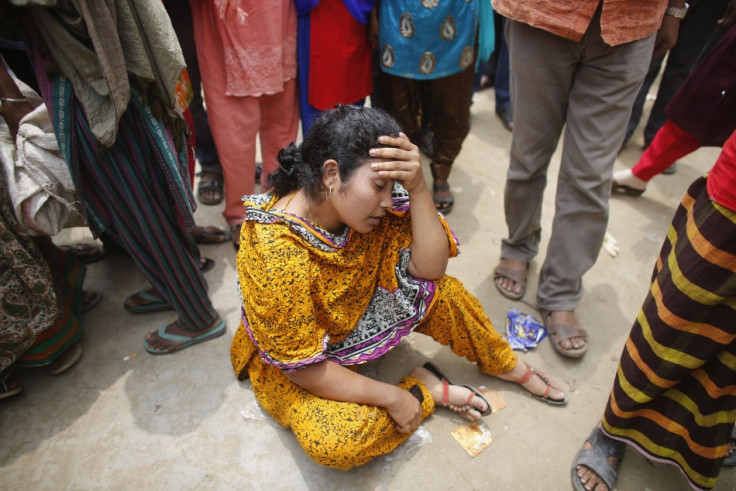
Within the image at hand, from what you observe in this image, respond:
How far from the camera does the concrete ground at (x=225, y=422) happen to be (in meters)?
1.72

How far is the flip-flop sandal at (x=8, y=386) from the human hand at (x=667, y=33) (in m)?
2.98

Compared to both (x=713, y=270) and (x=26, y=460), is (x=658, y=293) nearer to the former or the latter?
(x=713, y=270)

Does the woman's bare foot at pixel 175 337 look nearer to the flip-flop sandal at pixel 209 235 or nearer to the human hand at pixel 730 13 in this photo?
the flip-flop sandal at pixel 209 235

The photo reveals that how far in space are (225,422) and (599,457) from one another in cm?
147

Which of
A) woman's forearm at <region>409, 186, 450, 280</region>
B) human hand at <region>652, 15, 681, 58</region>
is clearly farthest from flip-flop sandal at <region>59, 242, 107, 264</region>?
human hand at <region>652, 15, 681, 58</region>

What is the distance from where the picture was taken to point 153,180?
68.5 inches

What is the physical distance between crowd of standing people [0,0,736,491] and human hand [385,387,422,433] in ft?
0.05

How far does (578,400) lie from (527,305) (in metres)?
0.56

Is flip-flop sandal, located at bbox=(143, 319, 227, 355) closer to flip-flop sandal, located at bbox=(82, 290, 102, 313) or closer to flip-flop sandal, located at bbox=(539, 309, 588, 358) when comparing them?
flip-flop sandal, located at bbox=(82, 290, 102, 313)

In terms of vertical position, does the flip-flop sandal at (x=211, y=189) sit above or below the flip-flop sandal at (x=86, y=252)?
above

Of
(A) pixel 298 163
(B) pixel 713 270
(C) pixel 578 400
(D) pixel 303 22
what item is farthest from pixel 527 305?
(D) pixel 303 22

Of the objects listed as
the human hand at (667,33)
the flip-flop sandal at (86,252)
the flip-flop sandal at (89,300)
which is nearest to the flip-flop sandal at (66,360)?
the flip-flop sandal at (89,300)

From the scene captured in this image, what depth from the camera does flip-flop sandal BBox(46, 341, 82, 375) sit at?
203 cm

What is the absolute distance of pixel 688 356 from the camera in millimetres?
1352
